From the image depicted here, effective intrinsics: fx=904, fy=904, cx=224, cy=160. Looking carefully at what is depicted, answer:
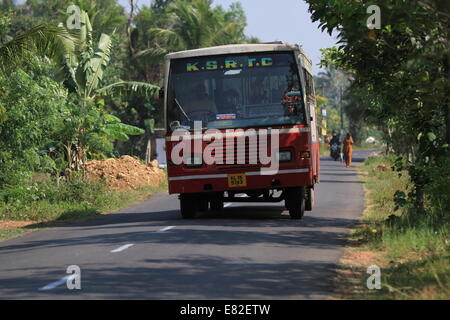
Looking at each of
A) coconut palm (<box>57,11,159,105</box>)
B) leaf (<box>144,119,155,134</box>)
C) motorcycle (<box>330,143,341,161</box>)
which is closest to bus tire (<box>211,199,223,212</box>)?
coconut palm (<box>57,11,159,105</box>)

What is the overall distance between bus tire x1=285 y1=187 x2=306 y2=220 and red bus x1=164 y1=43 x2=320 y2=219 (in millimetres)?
20

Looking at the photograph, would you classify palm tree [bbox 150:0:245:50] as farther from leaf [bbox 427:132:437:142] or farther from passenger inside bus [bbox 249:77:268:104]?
leaf [bbox 427:132:437:142]

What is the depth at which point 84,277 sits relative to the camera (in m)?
10.9

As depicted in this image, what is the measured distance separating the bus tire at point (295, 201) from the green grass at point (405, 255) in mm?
1329

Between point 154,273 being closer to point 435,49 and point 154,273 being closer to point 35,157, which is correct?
point 435,49

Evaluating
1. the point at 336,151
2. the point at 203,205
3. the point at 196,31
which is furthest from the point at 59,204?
the point at 336,151

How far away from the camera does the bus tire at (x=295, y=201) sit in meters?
18.3

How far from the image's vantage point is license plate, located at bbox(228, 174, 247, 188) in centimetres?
1788

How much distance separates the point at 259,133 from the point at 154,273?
23.1ft

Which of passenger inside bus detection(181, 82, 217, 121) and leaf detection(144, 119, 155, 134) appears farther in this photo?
leaf detection(144, 119, 155, 134)

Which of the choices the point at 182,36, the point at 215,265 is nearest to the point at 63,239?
the point at 215,265

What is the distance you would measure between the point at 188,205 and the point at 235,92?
2712mm

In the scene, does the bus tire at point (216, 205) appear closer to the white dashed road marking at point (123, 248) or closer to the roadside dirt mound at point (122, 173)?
the white dashed road marking at point (123, 248)

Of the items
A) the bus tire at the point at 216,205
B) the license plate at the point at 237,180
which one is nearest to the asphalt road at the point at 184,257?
the bus tire at the point at 216,205
